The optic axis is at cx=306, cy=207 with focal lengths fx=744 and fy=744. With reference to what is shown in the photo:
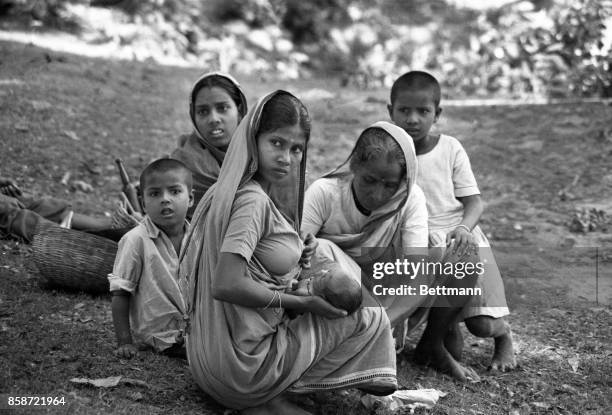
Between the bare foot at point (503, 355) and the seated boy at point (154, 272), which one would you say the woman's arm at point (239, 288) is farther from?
the bare foot at point (503, 355)

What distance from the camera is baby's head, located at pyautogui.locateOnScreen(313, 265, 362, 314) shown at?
309 cm

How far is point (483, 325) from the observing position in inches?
170

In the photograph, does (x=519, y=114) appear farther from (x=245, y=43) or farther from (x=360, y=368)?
(x=360, y=368)

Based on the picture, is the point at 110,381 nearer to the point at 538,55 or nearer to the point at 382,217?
the point at 382,217

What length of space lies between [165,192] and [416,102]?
1583 mm

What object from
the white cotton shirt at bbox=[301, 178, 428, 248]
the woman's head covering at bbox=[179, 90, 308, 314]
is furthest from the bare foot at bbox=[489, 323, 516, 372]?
the woman's head covering at bbox=[179, 90, 308, 314]

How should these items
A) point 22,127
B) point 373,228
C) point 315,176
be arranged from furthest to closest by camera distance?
point 315,176 < point 22,127 < point 373,228

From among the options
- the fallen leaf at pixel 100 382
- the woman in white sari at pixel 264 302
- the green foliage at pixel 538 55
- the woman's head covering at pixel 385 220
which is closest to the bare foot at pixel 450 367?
the woman's head covering at pixel 385 220

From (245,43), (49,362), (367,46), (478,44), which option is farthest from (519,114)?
(49,362)

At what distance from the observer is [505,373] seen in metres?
4.32

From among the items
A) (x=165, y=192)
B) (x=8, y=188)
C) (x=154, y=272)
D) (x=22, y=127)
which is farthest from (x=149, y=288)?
(x=22, y=127)

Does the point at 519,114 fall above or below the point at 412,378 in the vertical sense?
above

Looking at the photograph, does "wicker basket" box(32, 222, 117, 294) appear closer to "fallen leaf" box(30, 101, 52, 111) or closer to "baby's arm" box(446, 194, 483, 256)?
"baby's arm" box(446, 194, 483, 256)

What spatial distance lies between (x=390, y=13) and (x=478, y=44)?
237 centimetres
